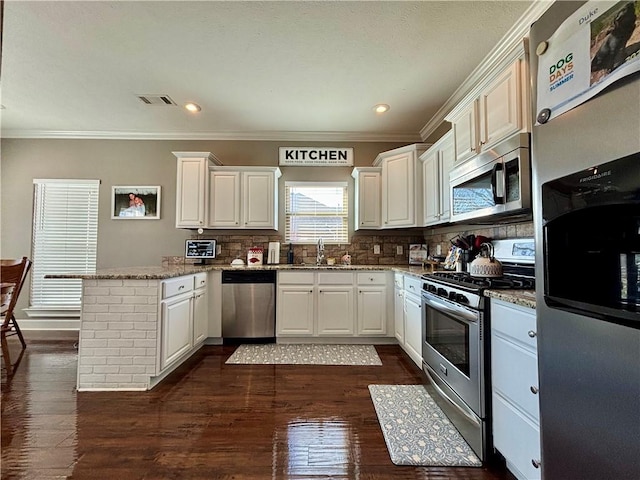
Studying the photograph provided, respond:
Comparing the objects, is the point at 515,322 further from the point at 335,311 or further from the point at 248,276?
the point at 248,276

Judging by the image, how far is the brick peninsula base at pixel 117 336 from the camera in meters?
2.37

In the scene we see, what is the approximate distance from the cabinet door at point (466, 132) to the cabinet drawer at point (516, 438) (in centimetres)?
173

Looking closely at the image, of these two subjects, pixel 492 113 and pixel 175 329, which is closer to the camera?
pixel 492 113

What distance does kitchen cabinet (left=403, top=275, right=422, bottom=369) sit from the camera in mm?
2627

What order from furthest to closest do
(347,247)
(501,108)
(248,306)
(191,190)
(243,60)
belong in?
(347,247) → (191,190) → (248,306) → (243,60) → (501,108)

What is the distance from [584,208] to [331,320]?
283cm

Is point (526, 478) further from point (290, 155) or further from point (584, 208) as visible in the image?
point (290, 155)

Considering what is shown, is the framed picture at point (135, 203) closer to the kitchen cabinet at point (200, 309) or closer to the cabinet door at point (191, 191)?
the cabinet door at point (191, 191)

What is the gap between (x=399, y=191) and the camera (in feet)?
11.9

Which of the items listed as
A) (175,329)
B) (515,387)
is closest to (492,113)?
(515,387)

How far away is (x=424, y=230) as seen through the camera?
4.15m

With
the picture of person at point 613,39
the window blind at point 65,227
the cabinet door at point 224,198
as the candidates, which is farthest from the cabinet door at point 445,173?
the window blind at point 65,227

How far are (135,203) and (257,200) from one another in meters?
1.77

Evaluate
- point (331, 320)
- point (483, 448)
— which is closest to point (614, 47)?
point (483, 448)
